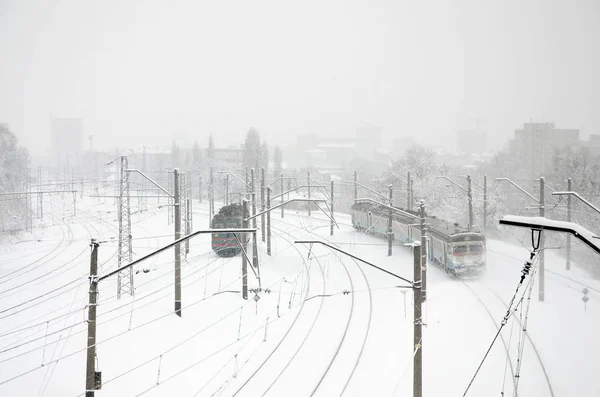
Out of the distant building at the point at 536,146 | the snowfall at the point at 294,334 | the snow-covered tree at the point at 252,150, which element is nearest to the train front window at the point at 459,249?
the snowfall at the point at 294,334

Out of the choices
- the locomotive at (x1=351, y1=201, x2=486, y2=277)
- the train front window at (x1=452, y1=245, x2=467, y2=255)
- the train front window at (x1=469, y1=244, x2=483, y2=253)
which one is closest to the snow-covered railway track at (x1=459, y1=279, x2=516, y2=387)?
the locomotive at (x1=351, y1=201, x2=486, y2=277)

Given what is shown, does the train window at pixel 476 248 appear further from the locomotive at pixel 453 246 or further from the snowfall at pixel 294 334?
the snowfall at pixel 294 334

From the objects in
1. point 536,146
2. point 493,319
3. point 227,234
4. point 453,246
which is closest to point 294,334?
point 493,319

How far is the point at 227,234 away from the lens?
110 ft

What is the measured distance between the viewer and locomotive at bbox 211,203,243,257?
109 ft

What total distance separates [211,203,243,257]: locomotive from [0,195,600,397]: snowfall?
77 centimetres

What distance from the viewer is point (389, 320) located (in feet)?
72.1

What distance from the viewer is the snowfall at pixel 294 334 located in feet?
50.1

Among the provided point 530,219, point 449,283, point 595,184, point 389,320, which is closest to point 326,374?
point 389,320

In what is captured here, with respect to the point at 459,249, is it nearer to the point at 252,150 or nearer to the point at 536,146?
the point at 252,150

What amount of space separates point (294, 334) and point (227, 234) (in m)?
14.3

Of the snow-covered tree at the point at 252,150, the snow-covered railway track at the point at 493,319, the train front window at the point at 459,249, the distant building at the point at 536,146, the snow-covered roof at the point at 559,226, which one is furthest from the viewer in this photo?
the distant building at the point at 536,146

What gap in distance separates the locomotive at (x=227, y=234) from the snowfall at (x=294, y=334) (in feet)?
2.53

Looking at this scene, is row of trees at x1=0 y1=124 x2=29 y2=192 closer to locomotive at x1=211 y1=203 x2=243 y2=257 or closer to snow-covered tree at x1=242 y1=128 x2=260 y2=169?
locomotive at x1=211 y1=203 x2=243 y2=257
